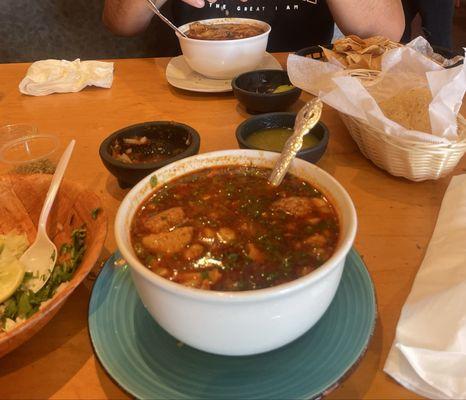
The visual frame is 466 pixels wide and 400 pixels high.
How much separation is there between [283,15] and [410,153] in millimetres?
1642

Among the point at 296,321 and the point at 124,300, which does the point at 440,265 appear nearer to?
the point at 296,321

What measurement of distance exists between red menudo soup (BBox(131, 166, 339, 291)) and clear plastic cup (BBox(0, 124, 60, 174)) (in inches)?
22.3

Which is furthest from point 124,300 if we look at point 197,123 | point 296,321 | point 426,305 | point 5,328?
point 197,123

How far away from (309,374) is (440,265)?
440 mm

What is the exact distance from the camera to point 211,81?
1.94 m

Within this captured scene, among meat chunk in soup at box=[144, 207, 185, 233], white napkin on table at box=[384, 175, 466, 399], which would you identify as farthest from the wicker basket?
meat chunk in soup at box=[144, 207, 185, 233]

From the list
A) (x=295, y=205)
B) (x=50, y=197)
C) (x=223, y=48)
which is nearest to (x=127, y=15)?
(x=223, y=48)

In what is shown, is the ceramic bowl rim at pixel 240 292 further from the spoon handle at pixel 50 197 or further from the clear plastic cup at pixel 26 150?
the clear plastic cup at pixel 26 150

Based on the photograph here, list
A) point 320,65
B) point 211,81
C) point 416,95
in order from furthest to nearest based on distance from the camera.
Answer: point 211,81 < point 320,65 < point 416,95

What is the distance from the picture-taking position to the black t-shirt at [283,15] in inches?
99.0

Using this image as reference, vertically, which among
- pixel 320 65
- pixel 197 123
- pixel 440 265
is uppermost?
pixel 320 65

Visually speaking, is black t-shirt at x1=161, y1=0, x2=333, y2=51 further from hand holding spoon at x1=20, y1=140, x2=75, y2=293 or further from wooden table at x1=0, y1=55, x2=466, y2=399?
hand holding spoon at x1=20, y1=140, x2=75, y2=293

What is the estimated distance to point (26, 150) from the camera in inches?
59.5

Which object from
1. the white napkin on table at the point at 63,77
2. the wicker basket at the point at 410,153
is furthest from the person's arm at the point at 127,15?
the wicker basket at the point at 410,153
